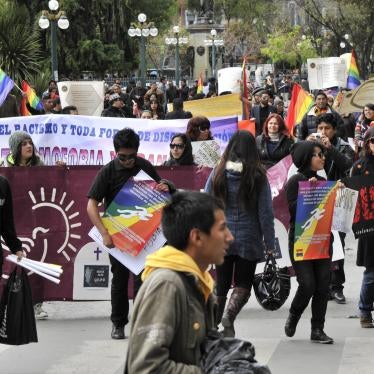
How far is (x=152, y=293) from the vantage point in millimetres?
3615

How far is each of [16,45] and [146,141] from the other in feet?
65.0

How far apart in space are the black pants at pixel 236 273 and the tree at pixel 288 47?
81263 millimetres

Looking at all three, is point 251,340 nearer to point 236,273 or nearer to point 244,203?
point 236,273

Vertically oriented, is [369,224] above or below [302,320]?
above

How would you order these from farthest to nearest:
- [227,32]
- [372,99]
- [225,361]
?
[227,32] → [372,99] → [225,361]

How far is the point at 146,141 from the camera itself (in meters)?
11.1

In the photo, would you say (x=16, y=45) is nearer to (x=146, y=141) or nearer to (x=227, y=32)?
(x=146, y=141)

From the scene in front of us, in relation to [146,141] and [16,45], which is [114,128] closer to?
[146,141]

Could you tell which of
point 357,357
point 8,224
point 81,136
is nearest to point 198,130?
point 81,136

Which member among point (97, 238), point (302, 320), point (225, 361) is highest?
point (225, 361)

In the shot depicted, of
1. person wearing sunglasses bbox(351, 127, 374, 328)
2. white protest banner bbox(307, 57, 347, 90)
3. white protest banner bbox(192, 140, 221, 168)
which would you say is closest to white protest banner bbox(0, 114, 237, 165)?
white protest banner bbox(192, 140, 221, 168)

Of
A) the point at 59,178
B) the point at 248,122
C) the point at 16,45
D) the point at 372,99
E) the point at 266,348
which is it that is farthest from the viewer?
the point at 16,45

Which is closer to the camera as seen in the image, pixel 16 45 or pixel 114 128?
pixel 114 128

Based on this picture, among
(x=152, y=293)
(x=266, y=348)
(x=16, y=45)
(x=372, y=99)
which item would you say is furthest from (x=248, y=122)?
(x=16, y=45)
